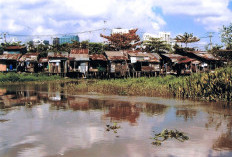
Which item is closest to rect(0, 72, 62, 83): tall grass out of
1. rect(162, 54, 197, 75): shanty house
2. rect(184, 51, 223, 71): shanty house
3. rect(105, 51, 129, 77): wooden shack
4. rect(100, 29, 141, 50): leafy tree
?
rect(105, 51, 129, 77): wooden shack

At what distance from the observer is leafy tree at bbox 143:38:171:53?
42088 mm

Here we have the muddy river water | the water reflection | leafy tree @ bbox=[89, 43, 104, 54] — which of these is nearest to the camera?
the muddy river water

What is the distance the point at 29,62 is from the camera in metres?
36.0

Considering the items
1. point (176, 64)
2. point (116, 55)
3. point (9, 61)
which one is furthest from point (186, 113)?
point (9, 61)

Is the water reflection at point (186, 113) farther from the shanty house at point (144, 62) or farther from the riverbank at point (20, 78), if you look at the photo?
the shanty house at point (144, 62)

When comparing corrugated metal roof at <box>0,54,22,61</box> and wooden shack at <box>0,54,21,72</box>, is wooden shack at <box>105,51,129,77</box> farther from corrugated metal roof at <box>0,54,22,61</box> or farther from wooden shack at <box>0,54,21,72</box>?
wooden shack at <box>0,54,21,72</box>

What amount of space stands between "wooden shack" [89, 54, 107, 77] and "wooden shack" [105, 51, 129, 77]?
0.80m

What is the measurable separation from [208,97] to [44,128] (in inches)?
383

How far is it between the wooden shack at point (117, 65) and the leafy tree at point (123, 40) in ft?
23.0

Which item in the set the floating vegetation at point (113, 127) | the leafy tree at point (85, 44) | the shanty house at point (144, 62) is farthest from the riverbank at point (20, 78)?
the floating vegetation at point (113, 127)

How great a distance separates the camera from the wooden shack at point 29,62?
34.9m

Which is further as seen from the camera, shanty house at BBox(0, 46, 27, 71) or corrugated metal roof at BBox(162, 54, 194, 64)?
shanty house at BBox(0, 46, 27, 71)

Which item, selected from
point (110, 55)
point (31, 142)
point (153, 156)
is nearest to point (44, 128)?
point (31, 142)

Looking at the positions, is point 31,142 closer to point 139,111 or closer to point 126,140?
point 126,140
